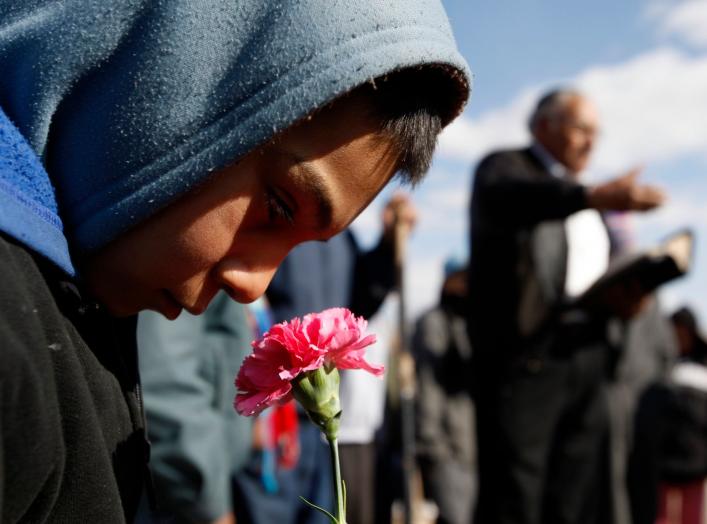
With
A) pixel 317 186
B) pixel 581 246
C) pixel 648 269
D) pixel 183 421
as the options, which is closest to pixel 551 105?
pixel 581 246

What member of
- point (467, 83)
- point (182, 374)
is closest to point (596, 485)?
point (182, 374)

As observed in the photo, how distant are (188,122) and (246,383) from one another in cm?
31

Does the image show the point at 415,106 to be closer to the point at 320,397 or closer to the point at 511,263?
the point at 320,397

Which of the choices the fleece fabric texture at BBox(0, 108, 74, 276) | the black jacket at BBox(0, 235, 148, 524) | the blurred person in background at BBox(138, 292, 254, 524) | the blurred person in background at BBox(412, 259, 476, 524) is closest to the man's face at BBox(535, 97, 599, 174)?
the blurred person in background at BBox(412, 259, 476, 524)

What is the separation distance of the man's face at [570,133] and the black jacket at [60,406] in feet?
10.1

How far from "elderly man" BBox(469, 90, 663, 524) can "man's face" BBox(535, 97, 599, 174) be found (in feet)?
0.59

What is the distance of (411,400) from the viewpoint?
532 centimetres

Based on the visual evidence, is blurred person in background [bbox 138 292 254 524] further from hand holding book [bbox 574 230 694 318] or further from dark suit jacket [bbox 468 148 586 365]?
hand holding book [bbox 574 230 694 318]

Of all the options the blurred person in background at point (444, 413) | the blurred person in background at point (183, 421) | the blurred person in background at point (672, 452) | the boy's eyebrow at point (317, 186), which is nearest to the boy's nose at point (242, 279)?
the boy's eyebrow at point (317, 186)

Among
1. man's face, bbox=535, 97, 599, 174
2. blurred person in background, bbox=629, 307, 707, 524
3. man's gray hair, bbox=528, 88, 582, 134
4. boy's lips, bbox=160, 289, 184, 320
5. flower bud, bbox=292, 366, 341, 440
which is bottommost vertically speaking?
blurred person in background, bbox=629, 307, 707, 524

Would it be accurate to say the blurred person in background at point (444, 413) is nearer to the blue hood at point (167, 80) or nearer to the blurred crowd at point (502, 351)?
the blurred crowd at point (502, 351)

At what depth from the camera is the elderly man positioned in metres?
3.47

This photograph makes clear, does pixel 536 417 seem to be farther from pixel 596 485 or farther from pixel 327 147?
pixel 327 147

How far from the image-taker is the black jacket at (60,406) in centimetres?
74
